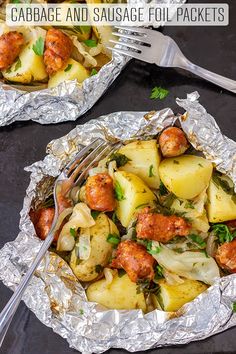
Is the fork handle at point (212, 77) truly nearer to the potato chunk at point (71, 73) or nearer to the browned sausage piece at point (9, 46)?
the potato chunk at point (71, 73)

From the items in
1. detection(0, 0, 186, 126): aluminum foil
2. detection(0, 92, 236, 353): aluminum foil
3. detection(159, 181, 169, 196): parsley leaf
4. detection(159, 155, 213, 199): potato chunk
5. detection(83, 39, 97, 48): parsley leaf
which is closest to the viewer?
detection(0, 92, 236, 353): aluminum foil

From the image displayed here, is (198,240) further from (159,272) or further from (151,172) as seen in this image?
(151,172)

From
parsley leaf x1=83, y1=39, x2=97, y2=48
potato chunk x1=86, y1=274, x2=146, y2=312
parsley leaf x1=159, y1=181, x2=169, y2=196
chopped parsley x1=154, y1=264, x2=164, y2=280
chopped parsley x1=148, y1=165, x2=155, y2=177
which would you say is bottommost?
potato chunk x1=86, y1=274, x2=146, y2=312

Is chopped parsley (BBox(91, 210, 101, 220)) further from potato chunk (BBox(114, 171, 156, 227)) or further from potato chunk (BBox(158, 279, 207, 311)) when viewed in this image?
potato chunk (BBox(158, 279, 207, 311))

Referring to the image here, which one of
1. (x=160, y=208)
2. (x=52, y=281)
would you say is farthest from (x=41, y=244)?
(x=160, y=208)

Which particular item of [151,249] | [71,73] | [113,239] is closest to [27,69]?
[71,73]

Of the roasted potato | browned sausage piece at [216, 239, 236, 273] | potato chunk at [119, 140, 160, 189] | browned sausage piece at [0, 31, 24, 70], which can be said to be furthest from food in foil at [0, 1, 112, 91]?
browned sausage piece at [216, 239, 236, 273]

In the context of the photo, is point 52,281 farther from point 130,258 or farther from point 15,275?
point 130,258
